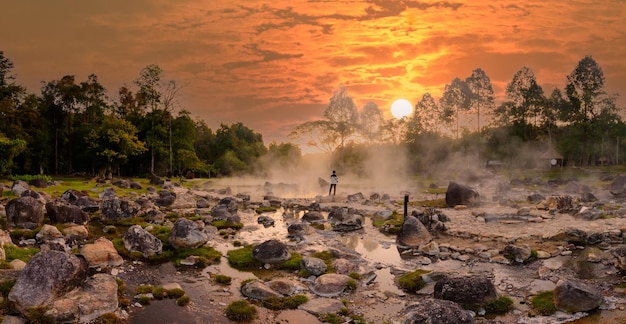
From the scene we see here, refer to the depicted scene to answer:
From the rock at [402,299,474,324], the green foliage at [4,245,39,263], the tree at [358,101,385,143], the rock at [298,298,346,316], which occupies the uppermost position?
the tree at [358,101,385,143]

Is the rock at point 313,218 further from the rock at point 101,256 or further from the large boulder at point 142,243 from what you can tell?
the rock at point 101,256

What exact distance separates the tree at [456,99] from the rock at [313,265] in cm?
8279

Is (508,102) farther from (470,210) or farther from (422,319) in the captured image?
(422,319)

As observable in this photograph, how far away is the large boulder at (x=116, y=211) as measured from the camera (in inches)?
1188

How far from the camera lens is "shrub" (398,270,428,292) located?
16.3 m

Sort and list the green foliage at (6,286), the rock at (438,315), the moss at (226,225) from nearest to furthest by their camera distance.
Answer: the rock at (438,315) → the green foliage at (6,286) → the moss at (226,225)

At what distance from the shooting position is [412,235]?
2312cm

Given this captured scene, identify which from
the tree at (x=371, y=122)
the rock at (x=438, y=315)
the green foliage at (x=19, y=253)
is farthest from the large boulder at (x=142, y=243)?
the tree at (x=371, y=122)

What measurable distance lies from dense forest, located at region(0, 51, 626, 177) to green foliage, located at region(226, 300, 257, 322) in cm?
5445

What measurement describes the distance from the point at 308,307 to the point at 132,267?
889 cm

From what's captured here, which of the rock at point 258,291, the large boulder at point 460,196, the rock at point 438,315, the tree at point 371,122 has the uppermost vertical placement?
the tree at point 371,122

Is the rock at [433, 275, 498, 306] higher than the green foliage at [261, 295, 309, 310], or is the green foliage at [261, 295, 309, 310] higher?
the rock at [433, 275, 498, 306]

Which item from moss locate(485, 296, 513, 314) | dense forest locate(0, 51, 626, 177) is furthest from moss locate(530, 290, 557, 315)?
dense forest locate(0, 51, 626, 177)

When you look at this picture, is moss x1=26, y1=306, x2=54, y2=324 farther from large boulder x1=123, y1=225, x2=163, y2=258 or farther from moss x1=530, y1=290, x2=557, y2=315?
moss x1=530, y1=290, x2=557, y2=315
